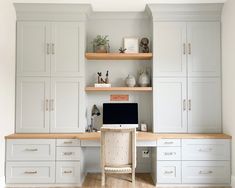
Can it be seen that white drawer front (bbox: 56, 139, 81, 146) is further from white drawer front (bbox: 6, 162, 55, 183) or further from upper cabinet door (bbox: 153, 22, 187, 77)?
upper cabinet door (bbox: 153, 22, 187, 77)

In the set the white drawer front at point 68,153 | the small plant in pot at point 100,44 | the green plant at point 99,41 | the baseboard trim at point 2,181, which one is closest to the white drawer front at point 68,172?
the white drawer front at point 68,153

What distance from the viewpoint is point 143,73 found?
3.98 meters

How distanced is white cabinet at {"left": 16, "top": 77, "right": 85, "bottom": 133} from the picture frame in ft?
3.12

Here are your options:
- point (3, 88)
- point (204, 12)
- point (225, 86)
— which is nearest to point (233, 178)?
point (225, 86)

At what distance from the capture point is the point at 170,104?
3.76 meters

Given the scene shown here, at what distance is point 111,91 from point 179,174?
65.4 inches

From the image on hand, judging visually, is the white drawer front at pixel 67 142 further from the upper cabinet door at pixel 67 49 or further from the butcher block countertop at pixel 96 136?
the upper cabinet door at pixel 67 49

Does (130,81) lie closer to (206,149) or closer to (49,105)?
(49,105)

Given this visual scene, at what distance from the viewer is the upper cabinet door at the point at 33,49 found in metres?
3.73

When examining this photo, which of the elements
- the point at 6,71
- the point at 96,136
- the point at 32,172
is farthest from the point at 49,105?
the point at 32,172

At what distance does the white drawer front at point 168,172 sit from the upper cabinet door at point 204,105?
643 mm

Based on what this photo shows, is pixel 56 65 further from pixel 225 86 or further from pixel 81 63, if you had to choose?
pixel 225 86

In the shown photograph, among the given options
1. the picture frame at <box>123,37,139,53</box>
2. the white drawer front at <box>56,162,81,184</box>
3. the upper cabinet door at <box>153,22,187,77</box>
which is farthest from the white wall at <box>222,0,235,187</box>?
the white drawer front at <box>56,162,81,184</box>

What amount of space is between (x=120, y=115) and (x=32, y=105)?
53.5 inches
